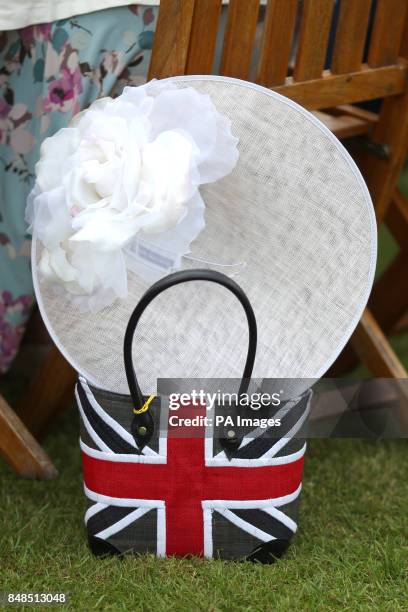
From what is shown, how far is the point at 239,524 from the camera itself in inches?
46.1

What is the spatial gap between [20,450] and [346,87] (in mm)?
743

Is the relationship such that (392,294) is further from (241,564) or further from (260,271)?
(241,564)

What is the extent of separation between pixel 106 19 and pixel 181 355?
47 centimetres

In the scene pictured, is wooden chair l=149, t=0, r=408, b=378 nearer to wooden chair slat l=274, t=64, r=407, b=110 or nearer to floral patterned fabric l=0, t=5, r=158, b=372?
wooden chair slat l=274, t=64, r=407, b=110

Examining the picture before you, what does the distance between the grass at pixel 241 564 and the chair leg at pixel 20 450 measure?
20mm

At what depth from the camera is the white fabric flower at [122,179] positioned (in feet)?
3.61

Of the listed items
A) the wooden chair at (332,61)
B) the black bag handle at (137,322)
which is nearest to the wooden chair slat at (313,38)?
the wooden chair at (332,61)

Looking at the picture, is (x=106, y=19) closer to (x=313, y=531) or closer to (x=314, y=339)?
(x=314, y=339)

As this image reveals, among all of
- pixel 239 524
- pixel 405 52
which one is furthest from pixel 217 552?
pixel 405 52

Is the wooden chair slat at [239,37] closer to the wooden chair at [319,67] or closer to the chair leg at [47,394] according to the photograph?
the wooden chair at [319,67]

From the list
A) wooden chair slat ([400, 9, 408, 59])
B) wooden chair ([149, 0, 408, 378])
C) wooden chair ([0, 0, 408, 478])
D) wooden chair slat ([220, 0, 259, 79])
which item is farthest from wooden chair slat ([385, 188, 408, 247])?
wooden chair slat ([220, 0, 259, 79])

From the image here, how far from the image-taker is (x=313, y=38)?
4.21 ft

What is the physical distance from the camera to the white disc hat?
119 centimetres

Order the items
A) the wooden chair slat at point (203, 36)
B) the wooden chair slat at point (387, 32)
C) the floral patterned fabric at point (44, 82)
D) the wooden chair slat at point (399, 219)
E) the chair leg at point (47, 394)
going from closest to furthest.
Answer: the wooden chair slat at point (203, 36) < the floral patterned fabric at point (44, 82) < the wooden chair slat at point (387, 32) < the chair leg at point (47, 394) < the wooden chair slat at point (399, 219)
